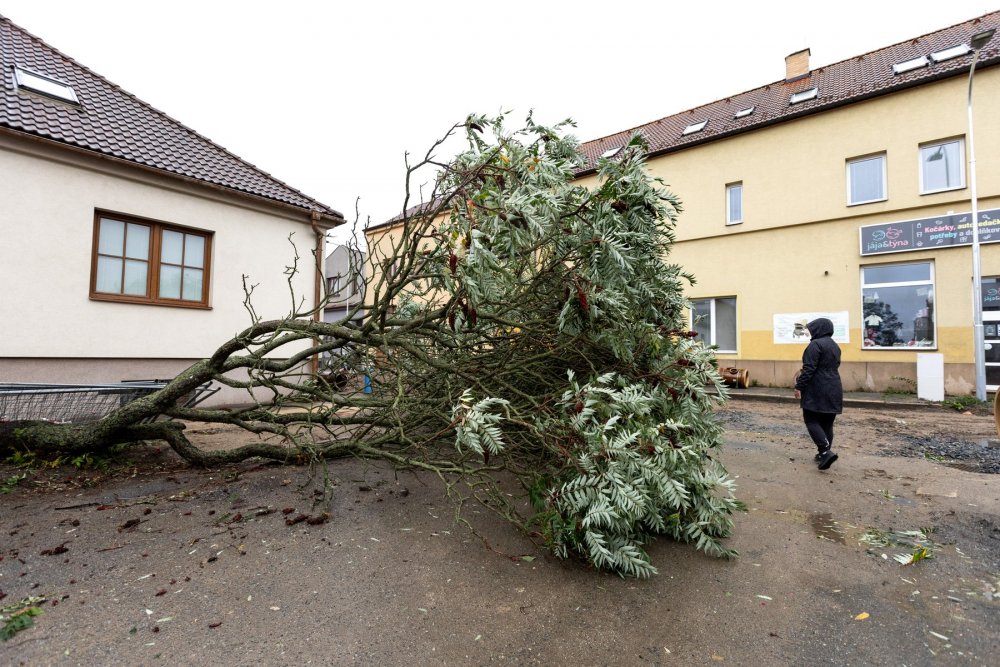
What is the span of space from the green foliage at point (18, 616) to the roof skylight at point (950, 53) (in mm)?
18866

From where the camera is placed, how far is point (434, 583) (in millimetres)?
2812

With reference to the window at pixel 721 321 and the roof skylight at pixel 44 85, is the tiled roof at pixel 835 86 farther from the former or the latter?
the roof skylight at pixel 44 85

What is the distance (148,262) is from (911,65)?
60.8 feet

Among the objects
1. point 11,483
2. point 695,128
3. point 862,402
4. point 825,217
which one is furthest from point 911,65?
point 11,483

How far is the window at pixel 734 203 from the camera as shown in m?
14.8

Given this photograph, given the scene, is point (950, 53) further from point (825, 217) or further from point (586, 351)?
point (586, 351)

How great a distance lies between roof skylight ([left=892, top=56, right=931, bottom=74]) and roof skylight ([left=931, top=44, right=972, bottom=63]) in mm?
173

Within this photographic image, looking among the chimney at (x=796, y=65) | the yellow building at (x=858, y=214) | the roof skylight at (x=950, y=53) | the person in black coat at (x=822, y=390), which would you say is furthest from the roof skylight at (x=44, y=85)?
the chimney at (x=796, y=65)

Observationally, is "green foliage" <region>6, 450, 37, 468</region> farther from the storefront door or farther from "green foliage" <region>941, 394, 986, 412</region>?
the storefront door

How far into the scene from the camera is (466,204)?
3.21 m

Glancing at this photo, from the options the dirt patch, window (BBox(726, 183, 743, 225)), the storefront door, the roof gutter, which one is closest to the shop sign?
the storefront door

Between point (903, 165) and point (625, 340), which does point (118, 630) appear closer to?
point (625, 340)

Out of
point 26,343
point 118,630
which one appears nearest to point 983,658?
point 118,630

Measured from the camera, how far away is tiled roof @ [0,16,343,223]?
7.59 metres
